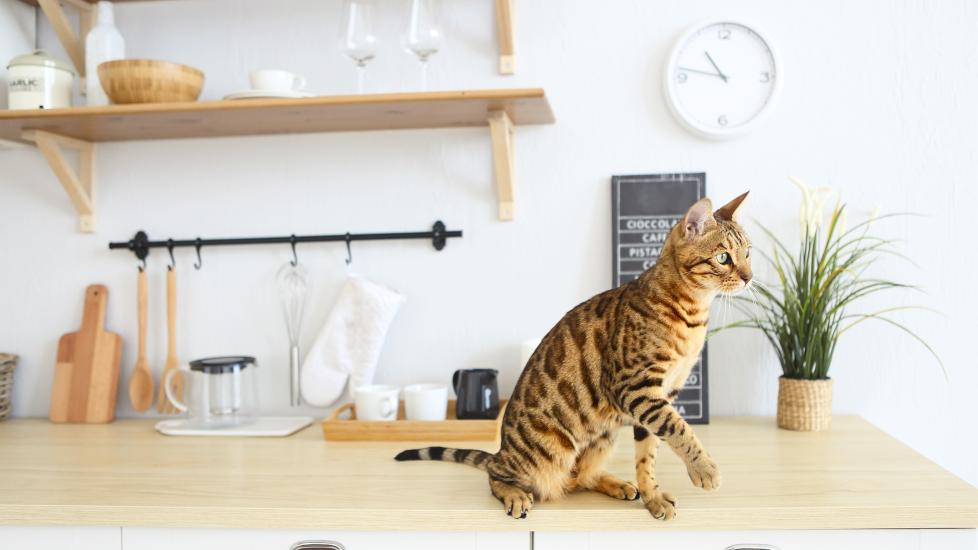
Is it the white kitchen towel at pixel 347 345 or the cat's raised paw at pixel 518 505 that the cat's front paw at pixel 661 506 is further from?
the white kitchen towel at pixel 347 345

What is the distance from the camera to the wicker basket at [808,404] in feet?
5.28

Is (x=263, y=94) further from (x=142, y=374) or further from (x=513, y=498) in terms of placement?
(x=513, y=498)

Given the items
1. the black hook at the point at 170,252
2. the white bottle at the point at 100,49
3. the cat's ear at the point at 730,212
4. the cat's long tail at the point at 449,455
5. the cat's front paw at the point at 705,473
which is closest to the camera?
the cat's front paw at the point at 705,473

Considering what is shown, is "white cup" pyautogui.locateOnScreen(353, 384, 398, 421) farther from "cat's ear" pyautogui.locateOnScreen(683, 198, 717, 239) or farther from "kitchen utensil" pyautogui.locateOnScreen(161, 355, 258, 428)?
"cat's ear" pyautogui.locateOnScreen(683, 198, 717, 239)

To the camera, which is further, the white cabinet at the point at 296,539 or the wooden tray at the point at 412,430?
the wooden tray at the point at 412,430

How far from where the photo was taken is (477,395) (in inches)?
66.1

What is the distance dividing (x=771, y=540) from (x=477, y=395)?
70cm

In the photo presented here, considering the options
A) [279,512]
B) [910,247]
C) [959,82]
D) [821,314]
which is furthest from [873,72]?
[279,512]

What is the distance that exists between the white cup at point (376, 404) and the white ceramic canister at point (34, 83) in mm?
973

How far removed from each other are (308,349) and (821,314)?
1.22 meters

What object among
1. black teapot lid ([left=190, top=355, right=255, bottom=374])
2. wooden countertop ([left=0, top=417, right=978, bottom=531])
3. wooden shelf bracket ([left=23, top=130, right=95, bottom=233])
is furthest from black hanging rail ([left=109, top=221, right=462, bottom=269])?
wooden countertop ([left=0, top=417, right=978, bottom=531])

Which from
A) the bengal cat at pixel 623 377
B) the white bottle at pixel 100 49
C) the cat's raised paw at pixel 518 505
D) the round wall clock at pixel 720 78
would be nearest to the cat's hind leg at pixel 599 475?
the bengal cat at pixel 623 377

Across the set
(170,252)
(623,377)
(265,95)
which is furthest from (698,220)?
(170,252)

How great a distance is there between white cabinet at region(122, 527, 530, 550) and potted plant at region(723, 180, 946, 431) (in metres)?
0.74
